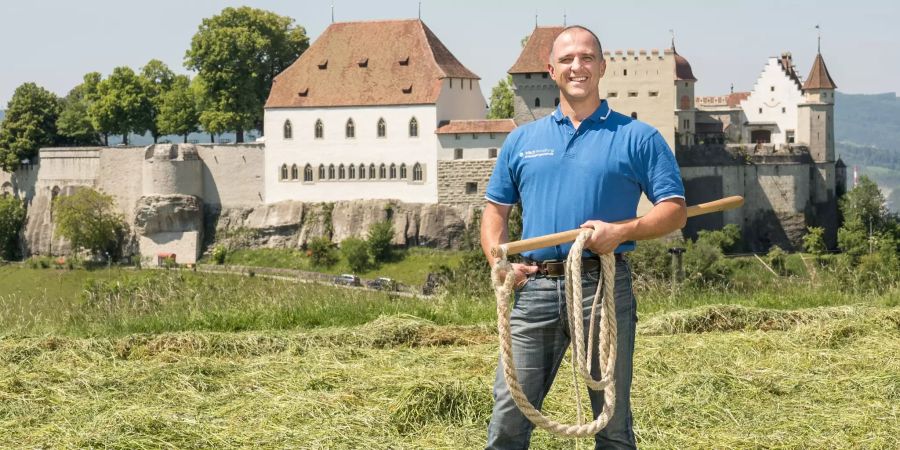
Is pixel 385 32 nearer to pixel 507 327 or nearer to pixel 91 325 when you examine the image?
pixel 91 325

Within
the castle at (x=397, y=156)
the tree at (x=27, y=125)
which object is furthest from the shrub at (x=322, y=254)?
the tree at (x=27, y=125)

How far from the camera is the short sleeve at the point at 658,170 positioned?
20.9 ft

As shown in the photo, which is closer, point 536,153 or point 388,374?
point 536,153

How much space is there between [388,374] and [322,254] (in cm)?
4723

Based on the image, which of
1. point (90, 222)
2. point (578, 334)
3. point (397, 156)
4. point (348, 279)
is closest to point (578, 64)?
point (578, 334)

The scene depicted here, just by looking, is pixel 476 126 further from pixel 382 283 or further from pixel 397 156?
pixel 382 283

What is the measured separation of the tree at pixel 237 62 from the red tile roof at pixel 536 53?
12.9 meters

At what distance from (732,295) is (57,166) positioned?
57.3m

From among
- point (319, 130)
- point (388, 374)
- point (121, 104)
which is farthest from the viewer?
point (121, 104)

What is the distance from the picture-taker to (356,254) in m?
54.5

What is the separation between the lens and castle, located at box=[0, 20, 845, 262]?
2218 inches

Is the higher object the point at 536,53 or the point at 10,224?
the point at 536,53

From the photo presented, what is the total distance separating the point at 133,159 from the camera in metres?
63.0

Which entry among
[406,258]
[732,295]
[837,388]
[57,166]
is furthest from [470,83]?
[837,388]
